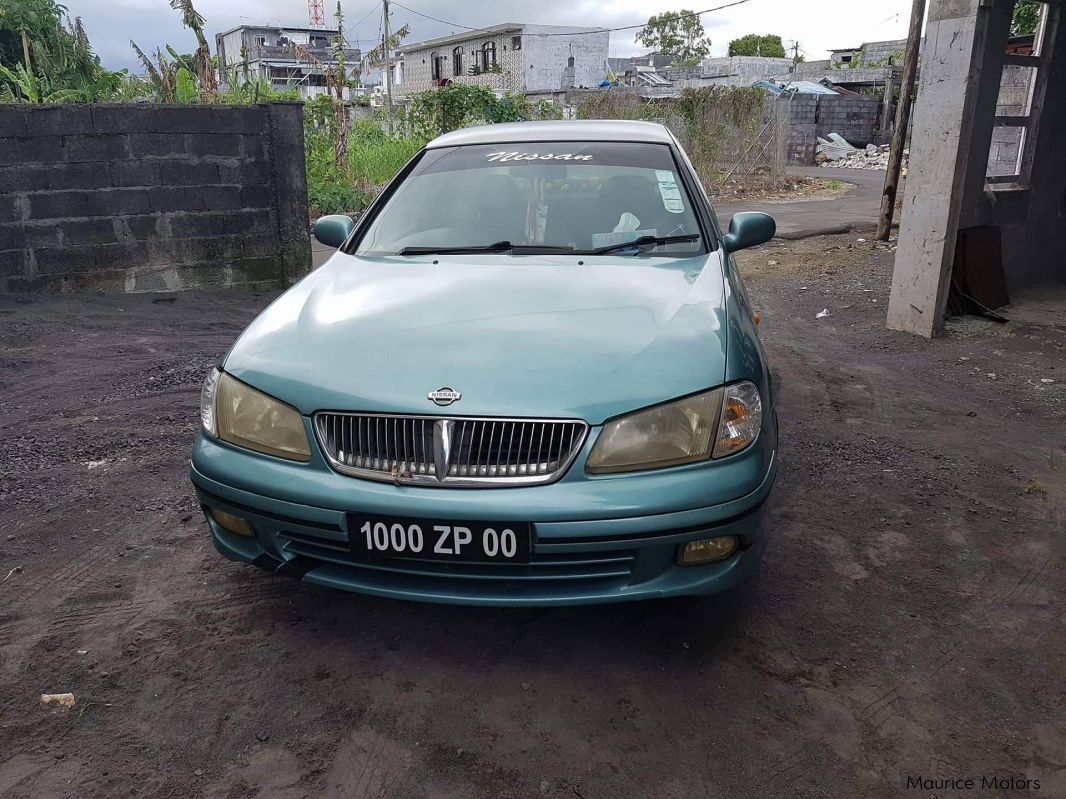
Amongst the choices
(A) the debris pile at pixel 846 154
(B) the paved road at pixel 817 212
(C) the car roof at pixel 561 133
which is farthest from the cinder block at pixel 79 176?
(A) the debris pile at pixel 846 154

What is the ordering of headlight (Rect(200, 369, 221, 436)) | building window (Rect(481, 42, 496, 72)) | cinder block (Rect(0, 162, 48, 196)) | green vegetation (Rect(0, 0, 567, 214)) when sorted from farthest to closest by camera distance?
1. building window (Rect(481, 42, 496, 72))
2. green vegetation (Rect(0, 0, 567, 214))
3. cinder block (Rect(0, 162, 48, 196))
4. headlight (Rect(200, 369, 221, 436))

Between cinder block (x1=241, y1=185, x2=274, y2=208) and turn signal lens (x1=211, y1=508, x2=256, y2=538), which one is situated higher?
cinder block (x1=241, y1=185, x2=274, y2=208)

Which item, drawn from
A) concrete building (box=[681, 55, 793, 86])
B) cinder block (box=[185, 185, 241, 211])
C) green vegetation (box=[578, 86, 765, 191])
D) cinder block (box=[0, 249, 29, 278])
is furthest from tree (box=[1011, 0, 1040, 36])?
concrete building (box=[681, 55, 793, 86])

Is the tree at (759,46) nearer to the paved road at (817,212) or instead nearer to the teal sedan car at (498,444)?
the paved road at (817,212)

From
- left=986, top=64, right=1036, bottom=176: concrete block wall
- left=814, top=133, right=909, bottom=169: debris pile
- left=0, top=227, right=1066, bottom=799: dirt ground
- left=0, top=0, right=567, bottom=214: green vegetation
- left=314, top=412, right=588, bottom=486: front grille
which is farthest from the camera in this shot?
left=814, top=133, right=909, bottom=169: debris pile

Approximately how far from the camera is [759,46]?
247ft

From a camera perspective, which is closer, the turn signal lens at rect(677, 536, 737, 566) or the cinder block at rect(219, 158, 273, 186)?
the turn signal lens at rect(677, 536, 737, 566)

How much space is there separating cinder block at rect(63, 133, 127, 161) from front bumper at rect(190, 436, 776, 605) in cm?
556

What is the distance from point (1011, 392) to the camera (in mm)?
5238

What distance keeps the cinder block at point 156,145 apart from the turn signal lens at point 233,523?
5.59 m

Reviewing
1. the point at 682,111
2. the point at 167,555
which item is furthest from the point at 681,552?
the point at 682,111

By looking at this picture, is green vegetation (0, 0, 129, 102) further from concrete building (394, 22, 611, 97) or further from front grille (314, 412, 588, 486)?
concrete building (394, 22, 611, 97)

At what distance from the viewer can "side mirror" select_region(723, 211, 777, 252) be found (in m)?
3.55

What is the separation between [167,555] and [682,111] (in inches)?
704
